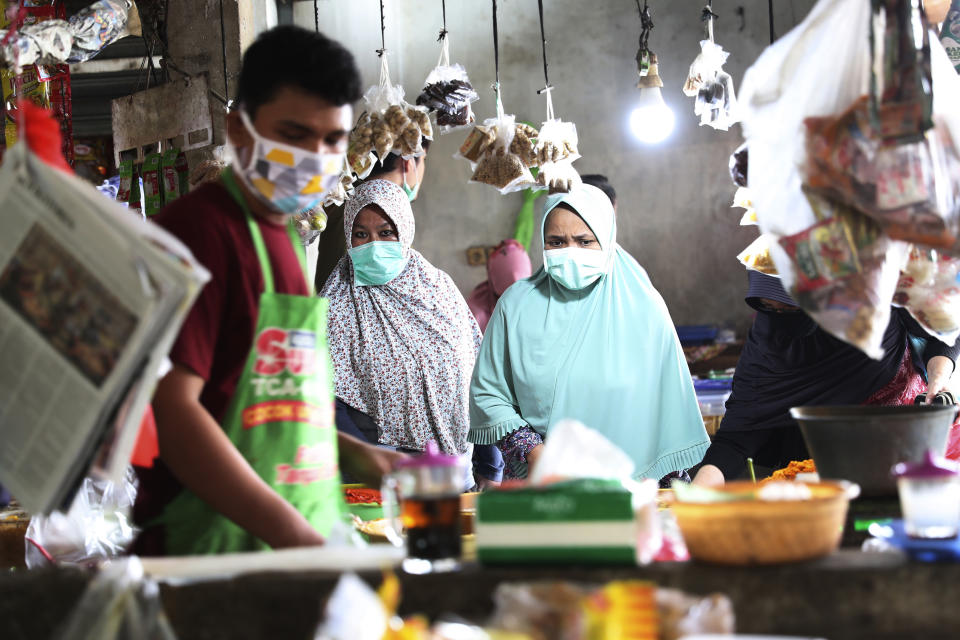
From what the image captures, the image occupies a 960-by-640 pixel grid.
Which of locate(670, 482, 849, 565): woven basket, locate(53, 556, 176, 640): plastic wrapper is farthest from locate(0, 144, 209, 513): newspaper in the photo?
locate(670, 482, 849, 565): woven basket

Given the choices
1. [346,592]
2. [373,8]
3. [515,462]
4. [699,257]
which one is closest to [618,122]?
[699,257]

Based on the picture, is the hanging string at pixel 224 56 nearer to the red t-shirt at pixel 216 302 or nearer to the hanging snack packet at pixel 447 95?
the hanging snack packet at pixel 447 95

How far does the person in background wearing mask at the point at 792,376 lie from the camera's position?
3.56 meters

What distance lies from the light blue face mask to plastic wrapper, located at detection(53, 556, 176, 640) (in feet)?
9.04

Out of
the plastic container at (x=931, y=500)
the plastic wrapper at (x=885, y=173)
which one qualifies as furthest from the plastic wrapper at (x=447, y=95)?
the plastic container at (x=931, y=500)

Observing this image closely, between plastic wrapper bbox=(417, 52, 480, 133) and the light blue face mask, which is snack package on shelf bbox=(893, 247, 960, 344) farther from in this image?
plastic wrapper bbox=(417, 52, 480, 133)

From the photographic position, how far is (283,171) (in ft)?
6.35

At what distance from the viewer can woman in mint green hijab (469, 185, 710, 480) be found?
3855 millimetres

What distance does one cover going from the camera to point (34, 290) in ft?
5.15

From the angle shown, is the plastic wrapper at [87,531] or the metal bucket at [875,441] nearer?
the metal bucket at [875,441]

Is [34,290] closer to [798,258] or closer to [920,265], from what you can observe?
[798,258]

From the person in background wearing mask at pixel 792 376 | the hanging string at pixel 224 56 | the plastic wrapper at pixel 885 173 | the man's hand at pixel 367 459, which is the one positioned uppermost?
the hanging string at pixel 224 56

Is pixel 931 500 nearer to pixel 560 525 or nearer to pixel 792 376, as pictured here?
pixel 560 525

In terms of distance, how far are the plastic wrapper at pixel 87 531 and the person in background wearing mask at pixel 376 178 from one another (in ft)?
6.36
